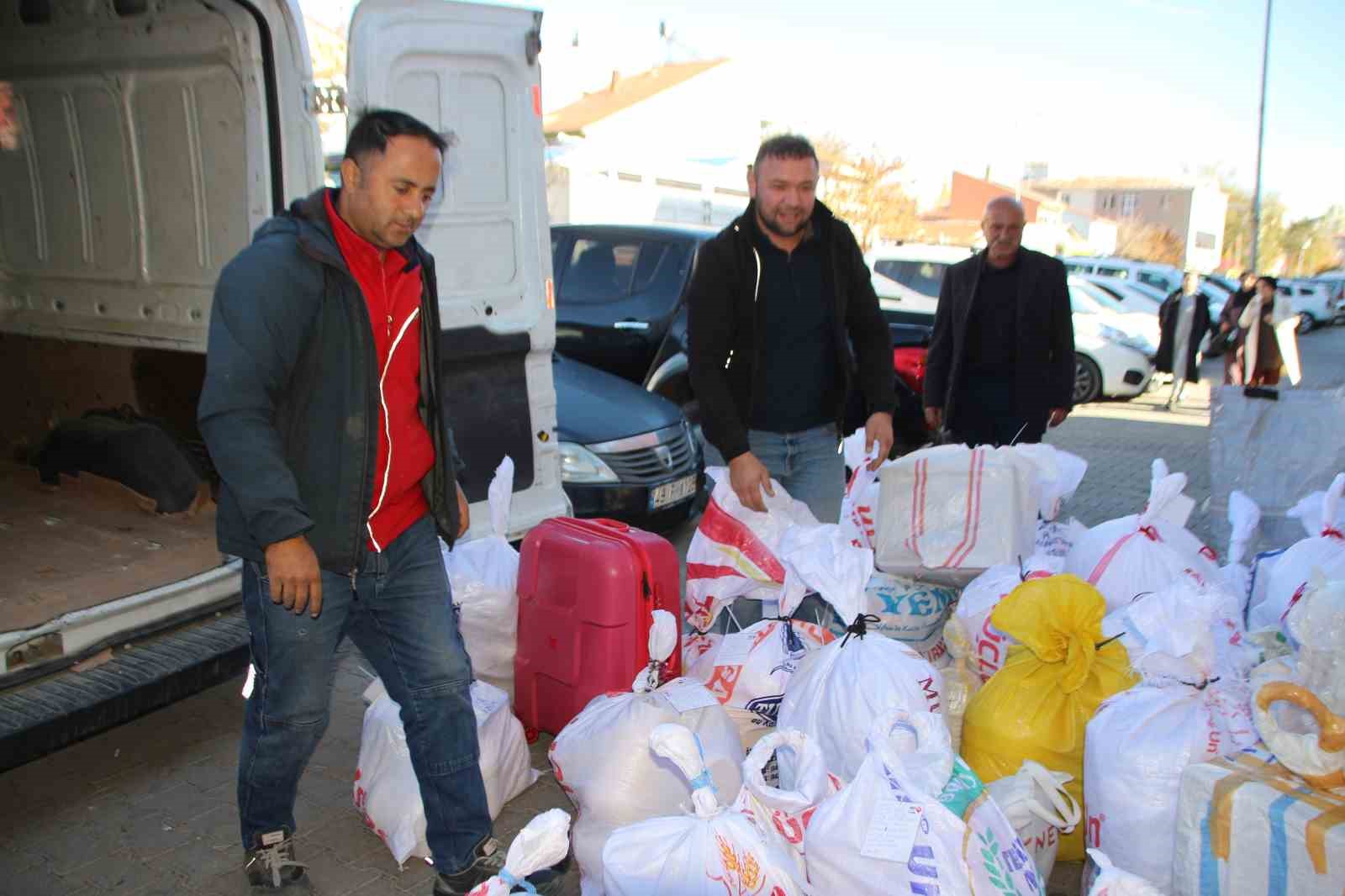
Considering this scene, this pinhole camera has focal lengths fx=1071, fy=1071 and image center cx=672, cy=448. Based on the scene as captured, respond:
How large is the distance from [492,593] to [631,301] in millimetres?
3707

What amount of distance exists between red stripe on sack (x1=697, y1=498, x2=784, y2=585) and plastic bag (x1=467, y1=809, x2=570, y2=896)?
1.81 m

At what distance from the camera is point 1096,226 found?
232ft

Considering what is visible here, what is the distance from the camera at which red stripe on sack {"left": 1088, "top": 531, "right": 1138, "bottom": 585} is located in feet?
11.5

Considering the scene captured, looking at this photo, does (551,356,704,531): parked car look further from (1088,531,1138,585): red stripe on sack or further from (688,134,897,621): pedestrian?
(1088,531,1138,585): red stripe on sack

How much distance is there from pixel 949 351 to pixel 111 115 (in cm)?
376

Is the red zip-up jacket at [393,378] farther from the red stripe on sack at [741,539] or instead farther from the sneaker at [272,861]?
the red stripe on sack at [741,539]

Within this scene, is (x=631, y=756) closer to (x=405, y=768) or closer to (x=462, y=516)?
(x=405, y=768)

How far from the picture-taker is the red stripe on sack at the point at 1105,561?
351 cm

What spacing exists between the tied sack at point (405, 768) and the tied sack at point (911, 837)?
3.33 feet

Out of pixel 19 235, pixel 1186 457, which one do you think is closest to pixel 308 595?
pixel 19 235

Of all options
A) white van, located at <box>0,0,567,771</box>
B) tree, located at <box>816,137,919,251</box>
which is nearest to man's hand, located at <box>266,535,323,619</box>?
white van, located at <box>0,0,567,771</box>

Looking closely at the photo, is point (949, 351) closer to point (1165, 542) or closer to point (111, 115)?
point (1165, 542)

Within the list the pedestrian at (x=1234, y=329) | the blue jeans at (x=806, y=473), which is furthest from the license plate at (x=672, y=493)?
the pedestrian at (x=1234, y=329)

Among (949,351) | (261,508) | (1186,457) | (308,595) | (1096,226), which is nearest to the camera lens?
(261,508)
